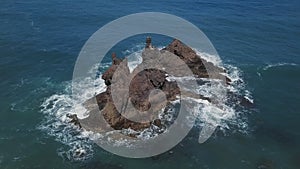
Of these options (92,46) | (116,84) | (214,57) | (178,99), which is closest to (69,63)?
(92,46)

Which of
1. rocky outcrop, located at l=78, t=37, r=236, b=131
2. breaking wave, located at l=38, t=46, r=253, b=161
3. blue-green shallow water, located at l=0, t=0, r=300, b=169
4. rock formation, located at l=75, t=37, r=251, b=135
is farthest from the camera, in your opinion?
rocky outcrop, located at l=78, t=37, r=236, b=131

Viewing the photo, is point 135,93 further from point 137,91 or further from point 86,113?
point 86,113

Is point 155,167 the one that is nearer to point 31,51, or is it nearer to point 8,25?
point 31,51

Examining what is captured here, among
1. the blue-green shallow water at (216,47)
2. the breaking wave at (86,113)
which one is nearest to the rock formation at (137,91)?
the breaking wave at (86,113)

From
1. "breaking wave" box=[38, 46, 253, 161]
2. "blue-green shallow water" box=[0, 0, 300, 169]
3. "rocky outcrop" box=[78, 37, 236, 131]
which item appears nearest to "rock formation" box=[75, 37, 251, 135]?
"rocky outcrop" box=[78, 37, 236, 131]

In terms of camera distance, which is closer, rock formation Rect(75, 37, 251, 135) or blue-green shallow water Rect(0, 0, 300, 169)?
blue-green shallow water Rect(0, 0, 300, 169)

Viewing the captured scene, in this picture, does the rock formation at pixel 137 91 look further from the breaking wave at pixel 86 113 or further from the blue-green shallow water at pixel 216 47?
the blue-green shallow water at pixel 216 47

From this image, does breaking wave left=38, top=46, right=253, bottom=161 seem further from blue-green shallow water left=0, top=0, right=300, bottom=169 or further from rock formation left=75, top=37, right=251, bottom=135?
rock formation left=75, top=37, right=251, bottom=135
